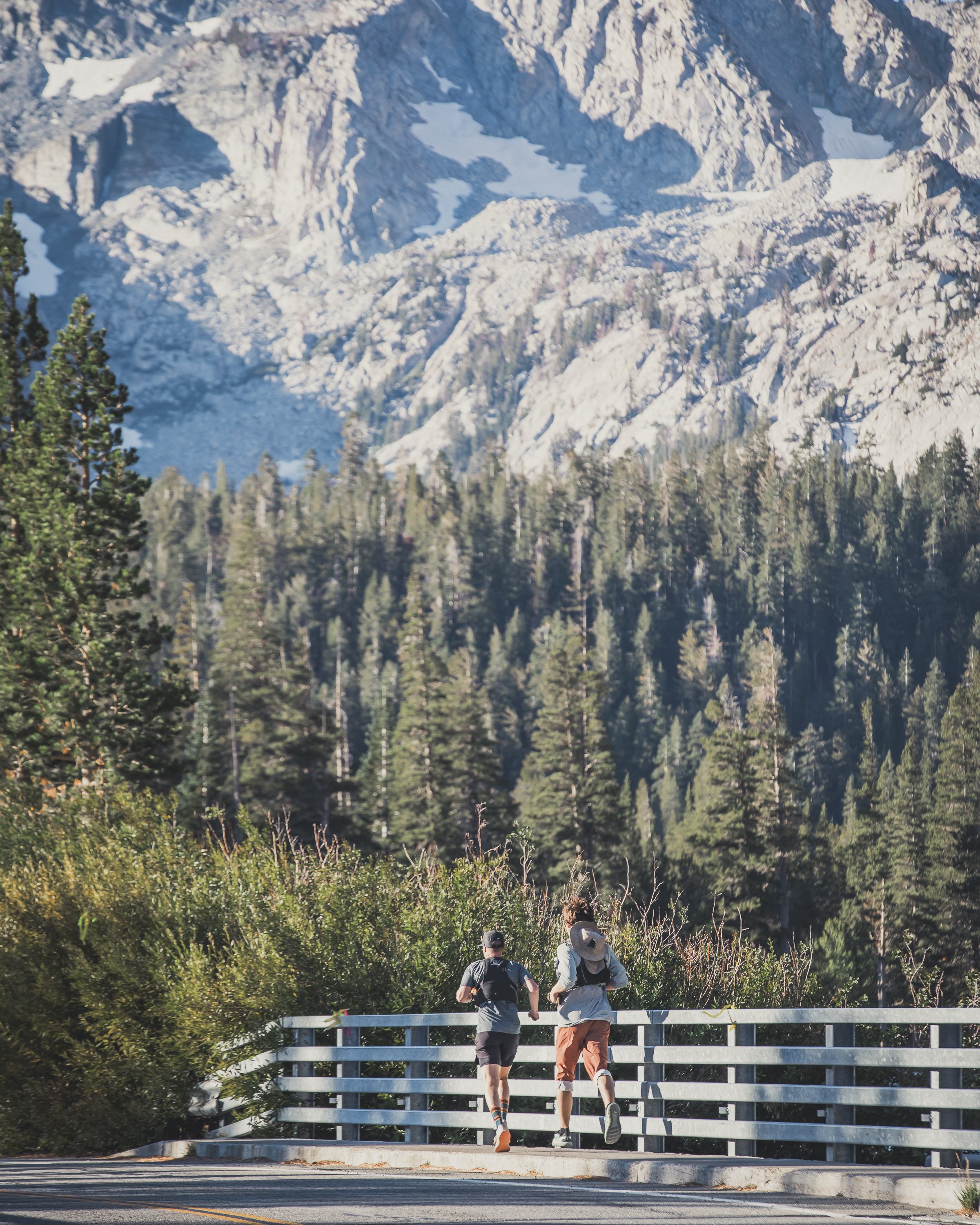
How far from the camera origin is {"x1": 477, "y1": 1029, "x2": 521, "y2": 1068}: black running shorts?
12008 millimetres

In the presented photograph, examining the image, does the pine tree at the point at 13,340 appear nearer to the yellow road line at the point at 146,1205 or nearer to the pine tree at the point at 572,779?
the pine tree at the point at 572,779

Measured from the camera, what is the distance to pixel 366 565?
165 meters

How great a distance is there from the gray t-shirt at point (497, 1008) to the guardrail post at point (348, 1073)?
2554 mm

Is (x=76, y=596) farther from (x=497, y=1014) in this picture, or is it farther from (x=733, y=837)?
(x=733, y=837)

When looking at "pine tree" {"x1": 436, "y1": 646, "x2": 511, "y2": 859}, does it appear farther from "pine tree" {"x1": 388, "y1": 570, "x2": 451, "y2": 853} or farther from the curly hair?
the curly hair

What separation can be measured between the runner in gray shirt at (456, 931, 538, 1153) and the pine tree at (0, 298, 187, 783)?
29075mm

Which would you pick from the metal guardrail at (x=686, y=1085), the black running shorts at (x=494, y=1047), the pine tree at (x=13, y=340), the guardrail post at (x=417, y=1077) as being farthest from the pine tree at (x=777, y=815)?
the black running shorts at (x=494, y=1047)

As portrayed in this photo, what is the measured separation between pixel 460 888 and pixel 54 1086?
582cm

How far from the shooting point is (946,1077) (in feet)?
32.0

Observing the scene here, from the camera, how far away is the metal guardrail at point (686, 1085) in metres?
9.77

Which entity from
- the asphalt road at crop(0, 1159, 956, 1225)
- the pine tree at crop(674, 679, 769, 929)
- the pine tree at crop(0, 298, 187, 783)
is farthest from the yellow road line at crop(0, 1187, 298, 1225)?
the pine tree at crop(674, 679, 769, 929)

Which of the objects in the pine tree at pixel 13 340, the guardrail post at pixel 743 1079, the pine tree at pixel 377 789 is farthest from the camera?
the pine tree at pixel 377 789

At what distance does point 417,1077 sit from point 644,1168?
125 inches

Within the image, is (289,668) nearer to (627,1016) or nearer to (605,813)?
(605,813)
